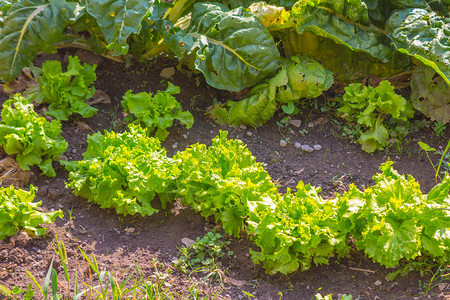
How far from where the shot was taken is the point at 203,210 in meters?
3.45

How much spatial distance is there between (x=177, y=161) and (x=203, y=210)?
410 millimetres

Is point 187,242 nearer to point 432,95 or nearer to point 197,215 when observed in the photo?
point 197,215

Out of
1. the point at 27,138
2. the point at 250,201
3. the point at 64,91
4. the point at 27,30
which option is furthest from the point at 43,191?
the point at 250,201

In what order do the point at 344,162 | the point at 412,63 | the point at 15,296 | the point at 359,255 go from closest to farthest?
1. the point at 15,296
2. the point at 359,255
3. the point at 344,162
4. the point at 412,63

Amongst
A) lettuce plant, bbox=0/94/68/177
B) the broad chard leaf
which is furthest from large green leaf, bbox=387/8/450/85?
lettuce plant, bbox=0/94/68/177

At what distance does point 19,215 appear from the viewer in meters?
3.15

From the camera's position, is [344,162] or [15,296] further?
[344,162]

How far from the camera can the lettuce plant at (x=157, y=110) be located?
13.6ft

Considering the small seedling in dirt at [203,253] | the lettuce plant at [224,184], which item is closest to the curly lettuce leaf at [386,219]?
the lettuce plant at [224,184]

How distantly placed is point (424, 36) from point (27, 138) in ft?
10.8

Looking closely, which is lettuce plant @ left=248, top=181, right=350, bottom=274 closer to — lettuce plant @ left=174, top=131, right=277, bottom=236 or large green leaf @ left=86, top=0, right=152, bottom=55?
lettuce plant @ left=174, top=131, right=277, bottom=236

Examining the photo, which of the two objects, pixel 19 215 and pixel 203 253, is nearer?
pixel 19 215

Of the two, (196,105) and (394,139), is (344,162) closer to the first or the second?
(394,139)

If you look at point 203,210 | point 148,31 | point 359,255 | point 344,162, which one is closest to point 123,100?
point 148,31
